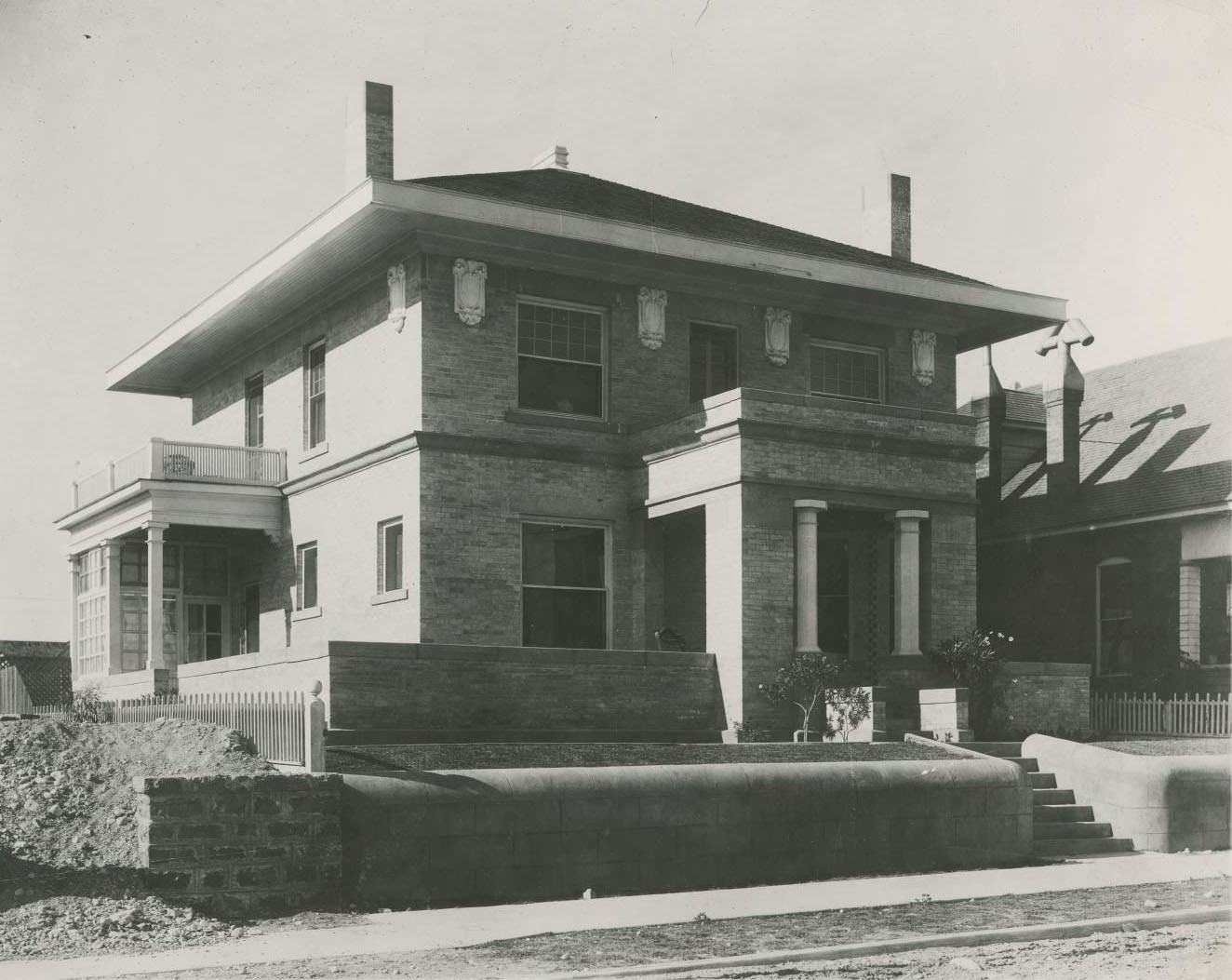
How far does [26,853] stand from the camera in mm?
13188

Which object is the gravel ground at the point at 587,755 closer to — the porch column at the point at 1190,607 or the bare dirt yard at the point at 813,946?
the bare dirt yard at the point at 813,946

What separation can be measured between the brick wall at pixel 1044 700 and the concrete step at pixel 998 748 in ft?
7.57

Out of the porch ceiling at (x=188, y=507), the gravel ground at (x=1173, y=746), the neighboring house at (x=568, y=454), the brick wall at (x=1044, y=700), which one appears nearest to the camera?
the gravel ground at (x=1173, y=746)

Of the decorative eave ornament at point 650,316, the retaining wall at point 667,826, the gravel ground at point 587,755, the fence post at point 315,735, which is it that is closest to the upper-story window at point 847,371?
the decorative eave ornament at point 650,316

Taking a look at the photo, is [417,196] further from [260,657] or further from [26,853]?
[26,853]

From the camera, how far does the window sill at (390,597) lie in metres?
23.0

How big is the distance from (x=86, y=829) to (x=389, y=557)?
1077 centimetres

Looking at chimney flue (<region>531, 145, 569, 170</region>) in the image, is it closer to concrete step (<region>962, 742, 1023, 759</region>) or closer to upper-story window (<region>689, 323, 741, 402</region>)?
upper-story window (<region>689, 323, 741, 402</region>)

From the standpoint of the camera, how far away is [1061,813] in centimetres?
1847

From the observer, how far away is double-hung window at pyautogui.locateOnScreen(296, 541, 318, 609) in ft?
88.0

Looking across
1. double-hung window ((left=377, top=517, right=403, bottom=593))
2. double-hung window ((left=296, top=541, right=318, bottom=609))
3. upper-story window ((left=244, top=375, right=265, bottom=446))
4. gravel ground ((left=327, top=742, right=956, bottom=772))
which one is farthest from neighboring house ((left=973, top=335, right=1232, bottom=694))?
upper-story window ((left=244, top=375, right=265, bottom=446))

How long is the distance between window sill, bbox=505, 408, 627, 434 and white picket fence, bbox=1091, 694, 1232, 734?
9.41 metres

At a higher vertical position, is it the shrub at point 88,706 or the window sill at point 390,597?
the window sill at point 390,597

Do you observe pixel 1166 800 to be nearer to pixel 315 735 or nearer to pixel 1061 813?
pixel 1061 813
